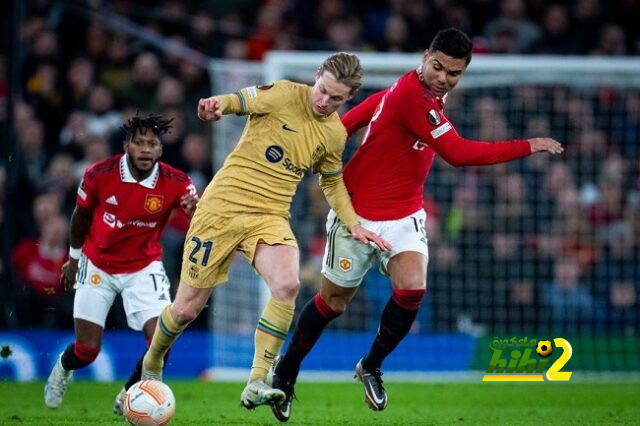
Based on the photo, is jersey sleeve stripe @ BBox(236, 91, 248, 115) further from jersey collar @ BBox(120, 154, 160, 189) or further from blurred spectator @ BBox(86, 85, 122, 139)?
blurred spectator @ BBox(86, 85, 122, 139)

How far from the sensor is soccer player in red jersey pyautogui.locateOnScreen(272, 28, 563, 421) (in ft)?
27.8

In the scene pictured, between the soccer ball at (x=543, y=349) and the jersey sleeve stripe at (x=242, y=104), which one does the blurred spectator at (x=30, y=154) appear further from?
the jersey sleeve stripe at (x=242, y=104)

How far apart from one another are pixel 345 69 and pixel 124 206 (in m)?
2.29

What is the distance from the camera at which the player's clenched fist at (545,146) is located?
315 inches

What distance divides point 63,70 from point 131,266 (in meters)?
7.03

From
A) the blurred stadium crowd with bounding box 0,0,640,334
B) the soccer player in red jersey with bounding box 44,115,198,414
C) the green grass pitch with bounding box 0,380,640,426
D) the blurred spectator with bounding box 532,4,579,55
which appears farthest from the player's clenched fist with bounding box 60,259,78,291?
the blurred spectator with bounding box 532,4,579,55

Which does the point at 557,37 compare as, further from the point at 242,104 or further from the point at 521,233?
the point at 242,104

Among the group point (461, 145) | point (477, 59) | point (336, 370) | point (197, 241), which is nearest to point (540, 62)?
point (477, 59)

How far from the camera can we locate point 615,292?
48.8 ft

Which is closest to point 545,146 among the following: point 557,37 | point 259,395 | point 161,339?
point 259,395

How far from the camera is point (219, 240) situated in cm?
802

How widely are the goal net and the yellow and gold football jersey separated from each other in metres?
6.29

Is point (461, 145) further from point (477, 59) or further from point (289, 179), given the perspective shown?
point (477, 59)

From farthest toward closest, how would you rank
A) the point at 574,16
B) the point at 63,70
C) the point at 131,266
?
the point at 574,16 → the point at 63,70 → the point at 131,266
